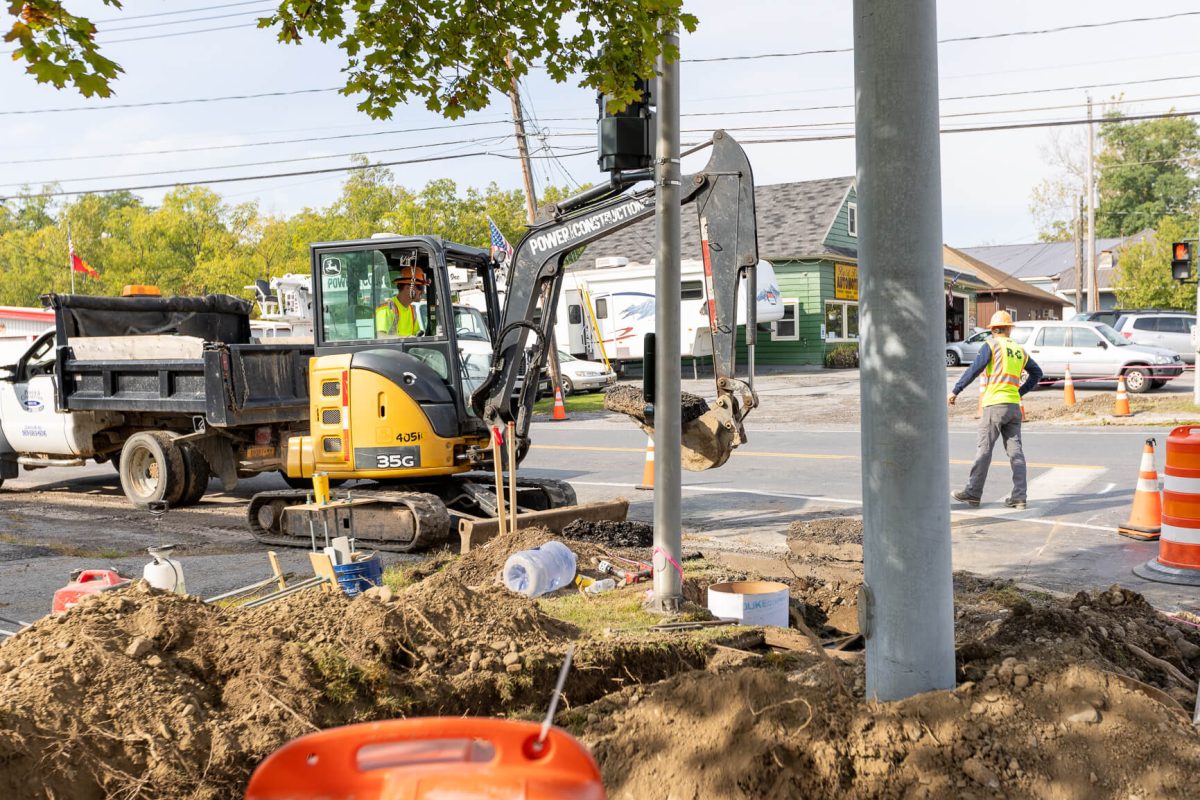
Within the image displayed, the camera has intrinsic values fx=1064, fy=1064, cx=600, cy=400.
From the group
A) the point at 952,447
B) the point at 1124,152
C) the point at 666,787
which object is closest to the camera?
the point at 666,787

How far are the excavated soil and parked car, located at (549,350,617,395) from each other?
24.3m

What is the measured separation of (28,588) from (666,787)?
261 inches

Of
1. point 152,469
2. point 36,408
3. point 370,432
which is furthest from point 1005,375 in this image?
point 36,408

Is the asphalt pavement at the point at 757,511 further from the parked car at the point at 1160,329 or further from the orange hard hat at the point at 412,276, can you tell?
the parked car at the point at 1160,329

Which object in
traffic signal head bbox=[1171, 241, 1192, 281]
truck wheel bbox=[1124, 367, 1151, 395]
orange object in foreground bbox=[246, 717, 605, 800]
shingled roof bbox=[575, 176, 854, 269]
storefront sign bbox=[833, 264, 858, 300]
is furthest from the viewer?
storefront sign bbox=[833, 264, 858, 300]

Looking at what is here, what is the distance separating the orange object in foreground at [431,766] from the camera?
6.45ft

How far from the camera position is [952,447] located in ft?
53.8

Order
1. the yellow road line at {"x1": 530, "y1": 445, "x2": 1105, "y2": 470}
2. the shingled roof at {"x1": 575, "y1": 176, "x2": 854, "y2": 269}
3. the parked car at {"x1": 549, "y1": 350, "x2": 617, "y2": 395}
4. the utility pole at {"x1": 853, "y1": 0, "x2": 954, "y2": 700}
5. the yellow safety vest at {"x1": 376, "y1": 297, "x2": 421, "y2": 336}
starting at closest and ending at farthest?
1. the utility pole at {"x1": 853, "y1": 0, "x2": 954, "y2": 700}
2. the yellow safety vest at {"x1": 376, "y1": 297, "x2": 421, "y2": 336}
3. the yellow road line at {"x1": 530, "y1": 445, "x2": 1105, "y2": 470}
4. the parked car at {"x1": 549, "y1": 350, "x2": 617, "y2": 395}
5. the shingled roof at {"x1": 575, "y1": 176, "x2": 854, "y2": 269}

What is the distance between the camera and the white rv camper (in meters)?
33.0

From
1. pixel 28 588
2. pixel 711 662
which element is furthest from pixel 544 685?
pixel 28 588

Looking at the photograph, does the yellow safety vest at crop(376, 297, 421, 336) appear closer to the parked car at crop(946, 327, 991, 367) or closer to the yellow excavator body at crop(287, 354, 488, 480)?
the yellow excavator body at crop(287, 354, 488, 480)

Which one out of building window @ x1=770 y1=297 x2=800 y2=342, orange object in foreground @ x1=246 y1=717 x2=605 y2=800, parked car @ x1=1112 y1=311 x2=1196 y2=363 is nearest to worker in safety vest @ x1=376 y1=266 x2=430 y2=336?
orange object in foreground @ x1=246 y1=717 x2=605 y2=800

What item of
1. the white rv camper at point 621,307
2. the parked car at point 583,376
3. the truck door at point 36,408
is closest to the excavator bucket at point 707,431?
the truck door at point 36,408

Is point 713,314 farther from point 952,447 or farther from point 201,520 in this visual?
point 952,447
